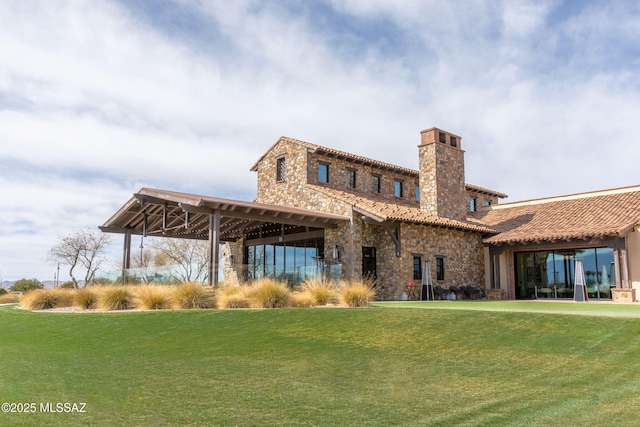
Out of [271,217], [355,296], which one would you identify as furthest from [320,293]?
[271,217]

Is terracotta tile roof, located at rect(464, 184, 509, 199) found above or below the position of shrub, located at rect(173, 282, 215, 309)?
above

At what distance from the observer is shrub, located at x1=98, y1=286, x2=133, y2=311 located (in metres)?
13.5

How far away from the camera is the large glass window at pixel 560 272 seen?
19750 mm

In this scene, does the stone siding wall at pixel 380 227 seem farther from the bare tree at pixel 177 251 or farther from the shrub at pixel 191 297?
the bare tree at pixel 177 251

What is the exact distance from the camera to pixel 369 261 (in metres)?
20.5

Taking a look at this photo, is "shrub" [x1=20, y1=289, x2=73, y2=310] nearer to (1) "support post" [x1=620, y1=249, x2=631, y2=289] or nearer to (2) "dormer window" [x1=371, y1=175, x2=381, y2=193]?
(2) "dormer window" [x1=371, y1=175, x2=381, y2=193]

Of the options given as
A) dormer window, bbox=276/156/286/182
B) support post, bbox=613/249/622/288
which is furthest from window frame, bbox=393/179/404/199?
support post, bbox=613/249/622/288

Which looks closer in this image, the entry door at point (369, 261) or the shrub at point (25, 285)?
the entry door at point (369, 261)

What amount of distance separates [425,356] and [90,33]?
1131 centimetres

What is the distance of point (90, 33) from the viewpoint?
12.7m

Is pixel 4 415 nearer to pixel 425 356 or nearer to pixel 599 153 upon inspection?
pixel 425 356

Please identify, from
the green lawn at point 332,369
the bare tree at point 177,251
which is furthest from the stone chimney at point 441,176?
the bare tree at point 177,251

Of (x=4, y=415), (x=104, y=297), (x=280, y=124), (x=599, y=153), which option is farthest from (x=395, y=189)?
(x=4, y=415)

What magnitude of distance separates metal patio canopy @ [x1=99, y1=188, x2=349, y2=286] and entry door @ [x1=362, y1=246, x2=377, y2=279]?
5.44ft
